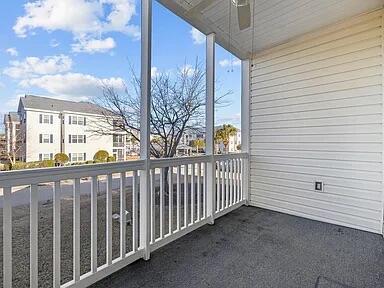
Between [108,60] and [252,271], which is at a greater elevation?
[108,60]

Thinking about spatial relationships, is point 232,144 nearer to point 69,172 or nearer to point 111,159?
point 111,159

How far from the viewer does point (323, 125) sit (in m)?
3.25

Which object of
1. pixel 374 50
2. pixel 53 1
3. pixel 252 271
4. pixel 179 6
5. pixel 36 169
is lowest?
pixel 252 271

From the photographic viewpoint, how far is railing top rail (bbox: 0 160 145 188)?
1401 millimetres

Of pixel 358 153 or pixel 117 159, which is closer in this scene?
pixel 117 159

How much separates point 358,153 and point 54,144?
10.5 feet

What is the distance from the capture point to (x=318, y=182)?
3.30 meters

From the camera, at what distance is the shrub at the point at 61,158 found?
162 centimetres

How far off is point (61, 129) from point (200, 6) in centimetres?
188

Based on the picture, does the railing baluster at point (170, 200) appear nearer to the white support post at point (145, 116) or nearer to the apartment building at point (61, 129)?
the white support post at point (145, 116)

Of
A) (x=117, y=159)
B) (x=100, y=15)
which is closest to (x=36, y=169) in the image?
(x=117, y=159)

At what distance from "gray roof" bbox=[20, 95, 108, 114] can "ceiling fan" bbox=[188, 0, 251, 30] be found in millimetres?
1372

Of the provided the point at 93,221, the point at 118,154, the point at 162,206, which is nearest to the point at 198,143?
the point at 162,206

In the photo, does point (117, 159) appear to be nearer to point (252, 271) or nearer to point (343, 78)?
point (252, 271)
